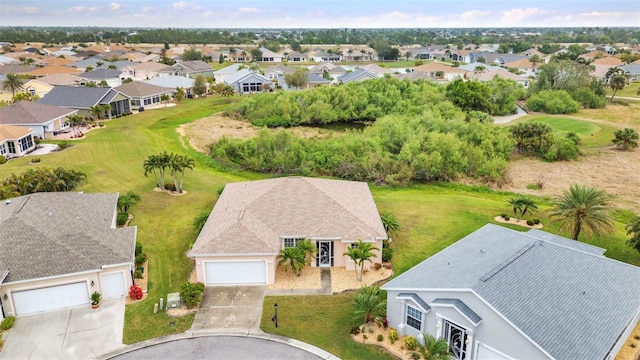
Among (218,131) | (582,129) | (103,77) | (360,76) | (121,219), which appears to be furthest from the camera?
(360,76)

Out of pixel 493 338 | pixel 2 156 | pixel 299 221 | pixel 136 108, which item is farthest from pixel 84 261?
pixel 136 108

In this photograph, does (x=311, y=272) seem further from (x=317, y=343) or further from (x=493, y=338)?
(x=493, y=338)

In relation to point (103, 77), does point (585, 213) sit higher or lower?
lower

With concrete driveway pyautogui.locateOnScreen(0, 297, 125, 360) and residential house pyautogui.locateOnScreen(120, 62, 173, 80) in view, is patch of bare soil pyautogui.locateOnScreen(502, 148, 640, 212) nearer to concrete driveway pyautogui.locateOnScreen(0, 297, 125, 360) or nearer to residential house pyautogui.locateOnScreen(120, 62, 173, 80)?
concrete driveway pyautogui.locateOnScreen(0, 297, 125, 360)

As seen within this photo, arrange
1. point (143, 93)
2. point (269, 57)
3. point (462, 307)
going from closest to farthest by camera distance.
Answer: point (462, 307) < point (143, 93) < point (269, 57)

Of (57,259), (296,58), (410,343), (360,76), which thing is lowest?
(410,343)

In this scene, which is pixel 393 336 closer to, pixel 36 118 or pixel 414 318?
pixel 414 318

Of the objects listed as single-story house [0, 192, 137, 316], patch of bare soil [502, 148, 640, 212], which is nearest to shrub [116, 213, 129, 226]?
single-story house [0, 192, 137, 316]

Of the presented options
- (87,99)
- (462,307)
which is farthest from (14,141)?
(462,307)
